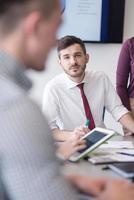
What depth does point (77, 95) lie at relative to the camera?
254 cm

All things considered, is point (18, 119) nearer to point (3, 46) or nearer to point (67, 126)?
point (3, 46)

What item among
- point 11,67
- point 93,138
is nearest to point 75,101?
point 93,138

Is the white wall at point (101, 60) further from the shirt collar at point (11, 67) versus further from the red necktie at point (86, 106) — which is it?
the shirt collar at point (11, 67)

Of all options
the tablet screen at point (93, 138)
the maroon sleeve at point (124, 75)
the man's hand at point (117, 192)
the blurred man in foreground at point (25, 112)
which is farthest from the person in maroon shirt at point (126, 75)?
the blurred man in foreground at point (25, 112)

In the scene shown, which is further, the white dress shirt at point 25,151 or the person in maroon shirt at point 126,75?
the person in maroon shirt at point 126,75

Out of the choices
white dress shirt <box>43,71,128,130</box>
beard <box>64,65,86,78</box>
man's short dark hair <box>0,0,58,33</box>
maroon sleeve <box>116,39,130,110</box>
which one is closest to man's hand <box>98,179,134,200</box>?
man's short dark hair <box>0,0,58,33</box>

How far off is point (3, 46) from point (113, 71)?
2716 mm

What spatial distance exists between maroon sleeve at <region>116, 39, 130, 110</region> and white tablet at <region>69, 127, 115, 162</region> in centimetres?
104

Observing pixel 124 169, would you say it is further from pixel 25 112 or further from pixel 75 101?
pixel 75 101

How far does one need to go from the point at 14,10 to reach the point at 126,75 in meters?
2.16

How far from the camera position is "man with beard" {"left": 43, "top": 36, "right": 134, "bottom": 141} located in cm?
247

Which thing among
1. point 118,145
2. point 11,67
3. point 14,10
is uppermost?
point 14,10

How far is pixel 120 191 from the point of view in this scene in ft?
3.19

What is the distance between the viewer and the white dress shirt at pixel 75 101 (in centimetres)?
247
